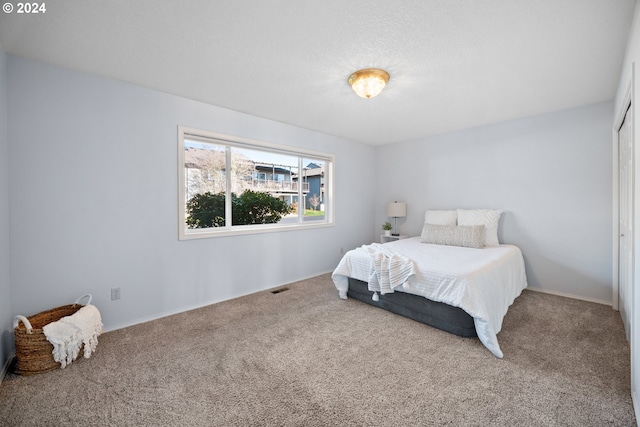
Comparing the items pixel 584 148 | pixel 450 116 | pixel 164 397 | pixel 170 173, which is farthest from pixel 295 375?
pixel 584 148

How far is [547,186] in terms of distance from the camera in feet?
11.4

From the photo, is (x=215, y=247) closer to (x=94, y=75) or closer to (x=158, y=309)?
(x=158, y=309)

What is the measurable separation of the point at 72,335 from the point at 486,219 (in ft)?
15.1

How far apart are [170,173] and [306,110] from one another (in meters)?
1.75

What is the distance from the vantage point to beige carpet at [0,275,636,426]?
1490mm

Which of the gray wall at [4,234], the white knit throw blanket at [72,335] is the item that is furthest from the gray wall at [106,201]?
the white knit throw blanket at [72,335]

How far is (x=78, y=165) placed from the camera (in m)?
2.36

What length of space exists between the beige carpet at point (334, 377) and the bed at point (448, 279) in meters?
0.16

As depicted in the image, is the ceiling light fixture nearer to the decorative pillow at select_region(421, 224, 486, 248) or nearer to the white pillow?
the decorative pillow at select_region(421, 224, 486, 248)

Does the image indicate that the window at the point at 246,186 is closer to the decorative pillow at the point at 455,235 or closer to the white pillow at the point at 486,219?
the decorative pillow at the point at 455,235

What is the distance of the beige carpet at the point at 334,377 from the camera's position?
1490mm

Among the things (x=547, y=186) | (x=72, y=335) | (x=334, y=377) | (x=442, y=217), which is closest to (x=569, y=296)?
(x=547, y=186)

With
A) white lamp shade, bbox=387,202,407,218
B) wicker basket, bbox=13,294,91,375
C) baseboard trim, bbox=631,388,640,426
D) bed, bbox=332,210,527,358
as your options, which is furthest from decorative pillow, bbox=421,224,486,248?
wicker basket, bbox=13,294,91,375

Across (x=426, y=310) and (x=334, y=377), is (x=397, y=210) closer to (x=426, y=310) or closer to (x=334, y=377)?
(x=426, y=310)
